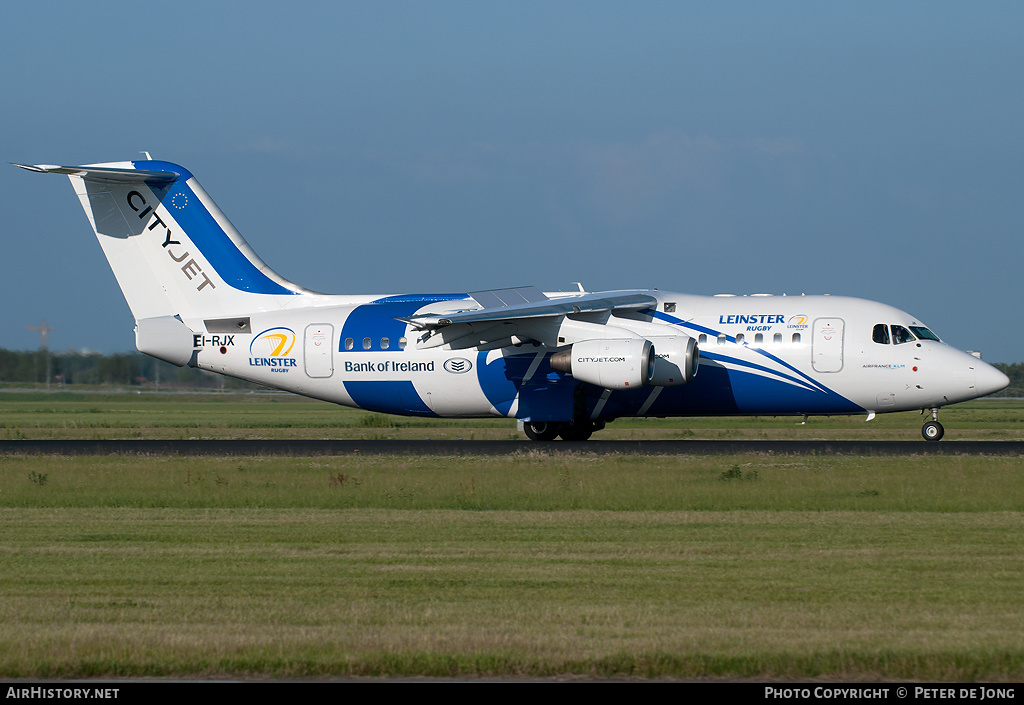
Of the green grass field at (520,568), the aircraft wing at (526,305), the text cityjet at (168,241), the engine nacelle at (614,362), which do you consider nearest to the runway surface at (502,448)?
the engine nacelle at (614,362)

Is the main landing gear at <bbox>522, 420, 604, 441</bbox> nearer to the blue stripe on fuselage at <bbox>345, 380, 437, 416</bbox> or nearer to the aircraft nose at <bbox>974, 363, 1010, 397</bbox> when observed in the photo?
the blue stripe on fuselage at <bbox>345, 380, 437, 416</bbox>

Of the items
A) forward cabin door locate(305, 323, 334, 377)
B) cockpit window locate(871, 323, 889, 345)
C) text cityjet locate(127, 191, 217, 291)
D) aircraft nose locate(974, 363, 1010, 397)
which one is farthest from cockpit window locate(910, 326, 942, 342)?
text cityjet locate(127, 191, 217, 291)

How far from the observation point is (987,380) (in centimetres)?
2769

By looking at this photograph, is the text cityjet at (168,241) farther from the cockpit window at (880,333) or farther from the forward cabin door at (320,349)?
the cockpit window at (880,333)

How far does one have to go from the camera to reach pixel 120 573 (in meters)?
12.0

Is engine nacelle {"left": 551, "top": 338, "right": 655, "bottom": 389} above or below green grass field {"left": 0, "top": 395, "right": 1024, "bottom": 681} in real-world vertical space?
above

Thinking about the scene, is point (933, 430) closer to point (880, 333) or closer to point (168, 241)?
point (880, 333)

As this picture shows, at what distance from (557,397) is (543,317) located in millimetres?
2157

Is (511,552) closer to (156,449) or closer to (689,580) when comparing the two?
(689,580)

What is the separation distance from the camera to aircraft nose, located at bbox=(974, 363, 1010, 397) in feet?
90.7

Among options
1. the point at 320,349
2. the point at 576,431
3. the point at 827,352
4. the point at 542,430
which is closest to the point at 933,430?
the point at 827,352
